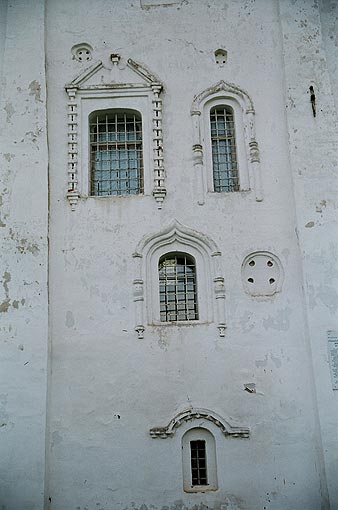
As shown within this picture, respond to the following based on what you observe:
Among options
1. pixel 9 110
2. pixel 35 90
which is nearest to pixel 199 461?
pixel 9 110

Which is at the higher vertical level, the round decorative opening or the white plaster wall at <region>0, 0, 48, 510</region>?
the round decorative opening

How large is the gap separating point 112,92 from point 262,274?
14.9 feet

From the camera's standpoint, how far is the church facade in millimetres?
10398

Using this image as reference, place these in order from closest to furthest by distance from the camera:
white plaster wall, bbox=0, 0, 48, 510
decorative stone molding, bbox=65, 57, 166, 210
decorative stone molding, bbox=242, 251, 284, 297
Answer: white plaster wall, bbox=0, 0, 48, 510
decorative stone molding, bbox=242, 251, 284, 297
decorative stone molding, bbox=65, 57, 166, 210

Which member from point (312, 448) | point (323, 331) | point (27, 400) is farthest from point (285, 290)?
point (27, 400)

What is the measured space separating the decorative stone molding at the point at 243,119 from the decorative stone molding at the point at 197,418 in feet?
12.1

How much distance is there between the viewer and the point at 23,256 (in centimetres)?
1135

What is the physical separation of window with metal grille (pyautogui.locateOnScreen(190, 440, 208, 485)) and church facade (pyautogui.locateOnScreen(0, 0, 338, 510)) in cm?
3

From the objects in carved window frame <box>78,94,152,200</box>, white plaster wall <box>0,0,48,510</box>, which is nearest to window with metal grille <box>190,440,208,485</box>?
white plaster wall <box>0,0,48,510</box>

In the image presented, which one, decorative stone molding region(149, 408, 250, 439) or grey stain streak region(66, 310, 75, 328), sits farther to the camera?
grey stain streak region(66, 310, 75, 328)

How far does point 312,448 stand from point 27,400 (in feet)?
15.2

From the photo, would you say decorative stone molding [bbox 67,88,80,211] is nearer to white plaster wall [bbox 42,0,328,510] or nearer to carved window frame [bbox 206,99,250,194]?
white plaster wall [bbox 42,0,328,510]

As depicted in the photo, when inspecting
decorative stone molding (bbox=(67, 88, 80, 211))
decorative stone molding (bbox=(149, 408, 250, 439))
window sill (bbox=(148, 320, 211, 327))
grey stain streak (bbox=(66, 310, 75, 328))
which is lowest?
decorative stone molding (bbox=(149, 408, 250, 439))

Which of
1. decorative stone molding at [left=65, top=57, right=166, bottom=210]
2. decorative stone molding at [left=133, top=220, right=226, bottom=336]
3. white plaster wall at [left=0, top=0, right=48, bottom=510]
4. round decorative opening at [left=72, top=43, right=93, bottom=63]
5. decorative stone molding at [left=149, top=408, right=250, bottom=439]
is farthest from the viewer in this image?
round decorative opening at [left=72, top=43, right=93, bottom=63]
